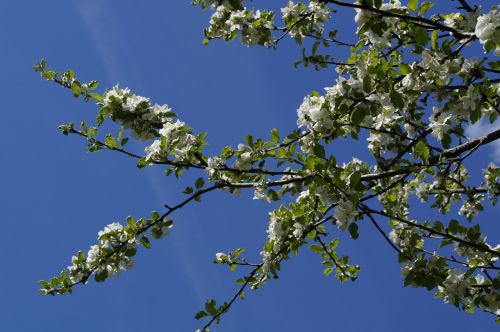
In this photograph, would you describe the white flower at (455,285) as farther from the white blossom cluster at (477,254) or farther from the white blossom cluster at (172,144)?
the white blossom cluster at (172,144)

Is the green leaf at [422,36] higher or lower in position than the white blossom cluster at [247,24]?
lower

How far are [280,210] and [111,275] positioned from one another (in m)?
1.42

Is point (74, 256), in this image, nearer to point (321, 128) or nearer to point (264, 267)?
point (264, 267)

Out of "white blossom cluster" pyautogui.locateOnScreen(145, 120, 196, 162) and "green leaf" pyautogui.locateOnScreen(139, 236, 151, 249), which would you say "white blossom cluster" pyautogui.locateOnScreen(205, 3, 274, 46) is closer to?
"white blossom cluster" pyautogui.locateOnScreen(145, 120, 196, 162)

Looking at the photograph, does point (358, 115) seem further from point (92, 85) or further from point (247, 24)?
point (247, 24)

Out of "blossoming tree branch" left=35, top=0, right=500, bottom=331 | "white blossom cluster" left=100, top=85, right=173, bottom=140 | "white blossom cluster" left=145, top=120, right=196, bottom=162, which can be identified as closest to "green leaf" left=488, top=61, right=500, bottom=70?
"blossoming tree branch" left=35, top=0, right=500, bottom=331

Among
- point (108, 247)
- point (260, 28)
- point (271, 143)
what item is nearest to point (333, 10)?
point (260, 28)

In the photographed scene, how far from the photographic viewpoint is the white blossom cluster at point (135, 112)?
379cm

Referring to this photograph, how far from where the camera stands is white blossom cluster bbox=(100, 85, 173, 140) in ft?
12.5

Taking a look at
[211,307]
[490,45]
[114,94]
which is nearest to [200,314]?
[211,307]

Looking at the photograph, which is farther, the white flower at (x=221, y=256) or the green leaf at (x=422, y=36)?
the white flower at (x=221, y=256)

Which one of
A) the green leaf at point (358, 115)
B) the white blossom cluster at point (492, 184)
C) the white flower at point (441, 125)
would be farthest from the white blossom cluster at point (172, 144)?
the white blossom cluster at point (492, 184)

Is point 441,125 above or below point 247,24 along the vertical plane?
below

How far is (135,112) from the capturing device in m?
3.83
